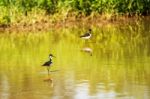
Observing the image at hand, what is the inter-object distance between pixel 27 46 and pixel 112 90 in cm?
988

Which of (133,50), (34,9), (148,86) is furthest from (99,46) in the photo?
(34,9)

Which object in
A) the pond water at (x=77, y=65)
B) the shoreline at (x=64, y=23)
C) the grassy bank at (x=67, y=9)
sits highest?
the grassy bank at (x=67, y=9)

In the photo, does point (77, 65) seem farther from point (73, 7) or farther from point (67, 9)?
point (73, 7)

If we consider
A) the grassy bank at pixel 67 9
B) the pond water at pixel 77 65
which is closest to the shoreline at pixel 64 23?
the grassy bank at pixel 67 9

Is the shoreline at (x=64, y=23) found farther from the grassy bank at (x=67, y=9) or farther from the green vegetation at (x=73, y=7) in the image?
the green vegetation at (x=73, y=7)

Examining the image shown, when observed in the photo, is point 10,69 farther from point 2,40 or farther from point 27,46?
point 2,40

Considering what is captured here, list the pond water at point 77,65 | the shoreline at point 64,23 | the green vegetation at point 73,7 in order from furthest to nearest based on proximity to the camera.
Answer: the green vegetation at point 73,7 < the shoreline at point 64,23 < the pond water at point 77,65

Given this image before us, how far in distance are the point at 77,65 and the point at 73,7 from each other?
48.3ft

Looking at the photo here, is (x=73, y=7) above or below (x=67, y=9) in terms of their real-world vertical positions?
above

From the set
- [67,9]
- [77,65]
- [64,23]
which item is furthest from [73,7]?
[77,65]

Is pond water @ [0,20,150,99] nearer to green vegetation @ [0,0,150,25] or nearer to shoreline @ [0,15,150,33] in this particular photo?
shoreline @ [0,15,150,33]

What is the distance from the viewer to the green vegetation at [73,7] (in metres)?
31.8

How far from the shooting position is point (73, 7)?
32.8 meters

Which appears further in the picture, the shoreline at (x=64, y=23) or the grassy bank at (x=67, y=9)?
the grassy bank at (x=67, y=9)
